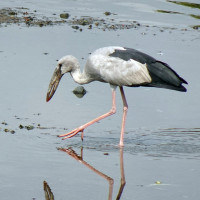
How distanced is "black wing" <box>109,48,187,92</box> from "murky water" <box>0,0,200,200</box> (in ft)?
1.88

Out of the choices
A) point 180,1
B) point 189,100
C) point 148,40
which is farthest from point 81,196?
point 180,1

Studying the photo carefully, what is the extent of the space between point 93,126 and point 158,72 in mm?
1048

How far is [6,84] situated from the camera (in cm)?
1124

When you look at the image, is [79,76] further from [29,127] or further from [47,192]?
[47,192]

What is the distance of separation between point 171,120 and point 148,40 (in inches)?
184

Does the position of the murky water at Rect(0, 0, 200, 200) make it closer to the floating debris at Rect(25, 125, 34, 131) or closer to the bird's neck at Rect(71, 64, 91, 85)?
the floating debris at Rect(25, 125, 34, 131)

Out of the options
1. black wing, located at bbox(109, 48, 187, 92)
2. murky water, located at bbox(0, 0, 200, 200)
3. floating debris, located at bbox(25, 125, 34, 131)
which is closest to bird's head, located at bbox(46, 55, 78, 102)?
murky water, located at bbox(0, 0, 200, 200)

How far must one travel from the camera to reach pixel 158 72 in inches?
380

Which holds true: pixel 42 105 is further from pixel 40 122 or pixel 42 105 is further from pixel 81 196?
pixel 81 196

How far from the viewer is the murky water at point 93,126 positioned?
7781 millimetres

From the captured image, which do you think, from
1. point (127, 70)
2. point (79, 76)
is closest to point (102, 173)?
point (127, 70)

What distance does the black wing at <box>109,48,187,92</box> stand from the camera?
9586 mm

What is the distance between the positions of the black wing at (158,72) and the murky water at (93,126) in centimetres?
57

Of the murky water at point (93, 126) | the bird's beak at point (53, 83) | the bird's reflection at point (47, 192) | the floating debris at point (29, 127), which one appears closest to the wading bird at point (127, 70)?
the bird's beak at point (53, 83)
